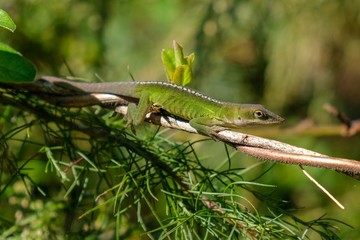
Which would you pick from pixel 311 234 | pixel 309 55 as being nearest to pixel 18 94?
pixel 311 234

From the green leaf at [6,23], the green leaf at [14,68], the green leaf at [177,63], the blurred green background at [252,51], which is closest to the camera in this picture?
the green leaf at [6,23]

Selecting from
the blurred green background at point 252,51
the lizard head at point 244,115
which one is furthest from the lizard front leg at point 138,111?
the blurred green background at point 252,51

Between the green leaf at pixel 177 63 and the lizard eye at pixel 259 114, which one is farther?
the lizard eye at pixel 259 114

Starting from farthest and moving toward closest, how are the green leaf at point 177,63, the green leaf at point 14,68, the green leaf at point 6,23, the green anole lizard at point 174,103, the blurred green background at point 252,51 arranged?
the blurred green background at point 252,51, the green anole lizard at point 174,103, the green leaf at point 177,63, the green leaf at point 14,68, the green leaf at point 6,23

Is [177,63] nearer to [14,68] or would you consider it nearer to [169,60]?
[169,60]

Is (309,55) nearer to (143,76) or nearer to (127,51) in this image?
(143,76)

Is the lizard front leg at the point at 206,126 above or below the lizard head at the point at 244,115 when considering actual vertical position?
above

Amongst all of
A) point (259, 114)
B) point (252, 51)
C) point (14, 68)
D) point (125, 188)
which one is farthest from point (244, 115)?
point (252, 51)

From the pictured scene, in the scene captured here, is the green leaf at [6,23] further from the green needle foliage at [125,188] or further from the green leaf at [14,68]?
the green needle foliage at [125,188]
